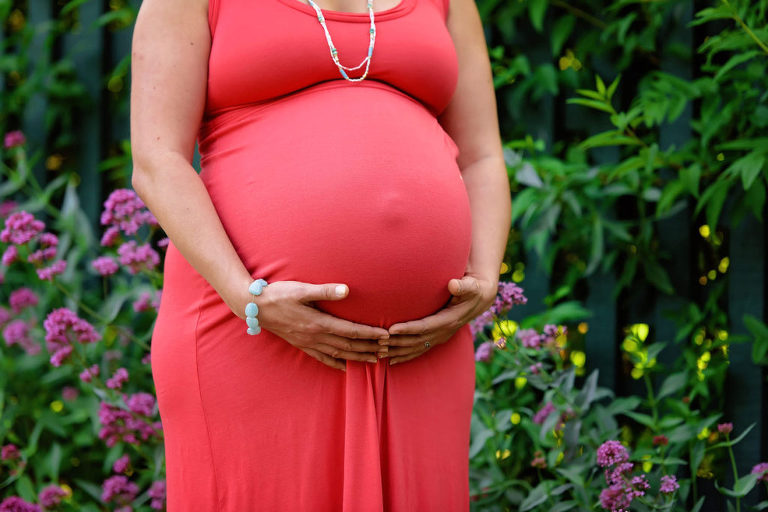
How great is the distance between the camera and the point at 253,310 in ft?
4.53

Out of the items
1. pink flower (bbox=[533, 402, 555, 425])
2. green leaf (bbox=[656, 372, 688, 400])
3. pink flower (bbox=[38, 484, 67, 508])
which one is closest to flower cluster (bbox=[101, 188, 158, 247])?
pink flower (bbox=[38, 484, 67, 508])

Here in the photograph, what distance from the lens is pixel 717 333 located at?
8.25 ft

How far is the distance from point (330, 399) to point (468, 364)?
0.32 m

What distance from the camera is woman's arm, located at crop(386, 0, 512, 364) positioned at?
5.50 feet

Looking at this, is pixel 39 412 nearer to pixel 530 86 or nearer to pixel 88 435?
pixel 88 435

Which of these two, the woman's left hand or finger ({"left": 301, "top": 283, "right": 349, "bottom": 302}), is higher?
finger ({"left": 301, "top": 283, "right": 349, "bottom": 302})

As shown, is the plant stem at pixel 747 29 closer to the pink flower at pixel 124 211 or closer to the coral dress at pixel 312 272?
the coral dress at pixel 312 272

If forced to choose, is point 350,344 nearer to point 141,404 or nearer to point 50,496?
point 141,404

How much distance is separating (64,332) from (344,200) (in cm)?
115

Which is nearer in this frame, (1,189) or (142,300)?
(142,300)

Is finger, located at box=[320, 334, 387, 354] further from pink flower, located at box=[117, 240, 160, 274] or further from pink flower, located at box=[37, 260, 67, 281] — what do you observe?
pink flower, located at box=[37, 260, 67, 281]

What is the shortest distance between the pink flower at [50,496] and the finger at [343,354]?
1303 mm

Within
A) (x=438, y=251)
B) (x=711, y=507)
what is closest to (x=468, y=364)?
(x=438, y=251)

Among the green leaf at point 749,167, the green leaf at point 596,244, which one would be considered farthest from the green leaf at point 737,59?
the green leaf at point 596,244
